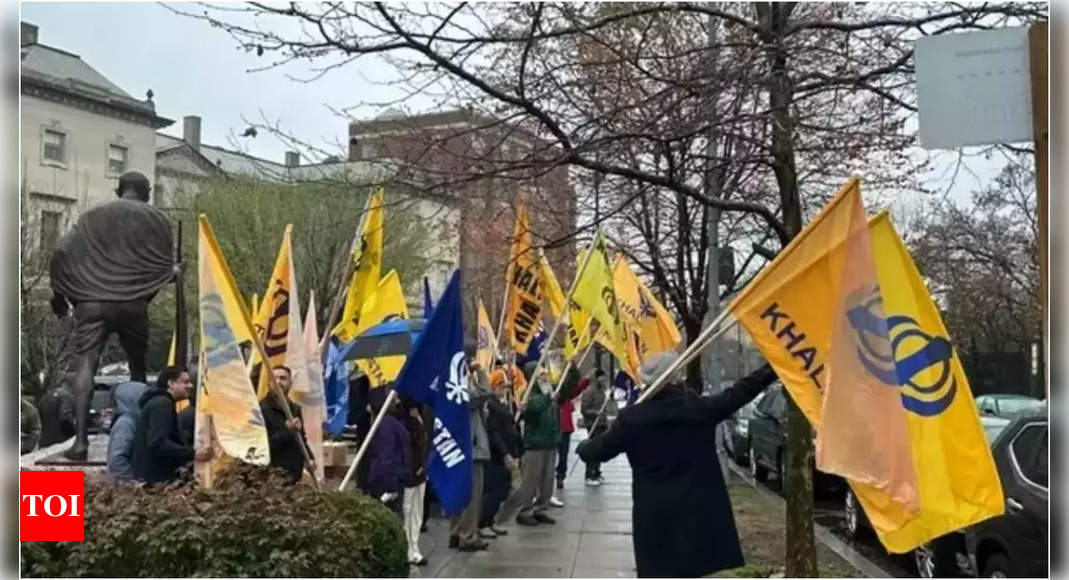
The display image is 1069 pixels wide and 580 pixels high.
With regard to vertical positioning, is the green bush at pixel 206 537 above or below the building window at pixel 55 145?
below

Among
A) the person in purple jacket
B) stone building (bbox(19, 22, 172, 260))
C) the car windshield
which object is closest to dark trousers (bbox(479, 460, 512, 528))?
the person in purple jacket

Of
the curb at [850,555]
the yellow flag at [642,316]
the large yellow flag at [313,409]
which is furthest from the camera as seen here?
the yellow flag at [642,316]

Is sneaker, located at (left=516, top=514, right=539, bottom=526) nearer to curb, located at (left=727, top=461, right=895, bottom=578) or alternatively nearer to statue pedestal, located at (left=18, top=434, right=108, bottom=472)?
curb, located at (left=727, top=461, right=895, bottom=578)

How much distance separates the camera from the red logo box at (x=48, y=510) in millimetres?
5902

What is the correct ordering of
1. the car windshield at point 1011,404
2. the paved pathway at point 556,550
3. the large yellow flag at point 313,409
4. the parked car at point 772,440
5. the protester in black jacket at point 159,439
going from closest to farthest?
the protester in black jacket at point 159,439, the large yellow flag at point 313,409, the paved pathway at point 556,550, the parked car at point 772,440, the car windshield at point 1011,404

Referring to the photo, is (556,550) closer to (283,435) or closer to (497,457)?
(497,457)

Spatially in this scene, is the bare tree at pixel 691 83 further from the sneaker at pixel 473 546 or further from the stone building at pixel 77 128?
the stone building at pixel 77 128

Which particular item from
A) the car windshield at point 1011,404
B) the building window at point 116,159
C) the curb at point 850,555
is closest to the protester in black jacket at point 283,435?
the curb at point 850,555

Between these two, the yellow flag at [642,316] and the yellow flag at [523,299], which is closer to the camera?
the yellow flag at [523,299]

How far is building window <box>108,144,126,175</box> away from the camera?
155 feet

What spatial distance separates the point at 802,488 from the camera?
800 cm

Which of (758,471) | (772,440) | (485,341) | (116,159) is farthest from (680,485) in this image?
(116,159)

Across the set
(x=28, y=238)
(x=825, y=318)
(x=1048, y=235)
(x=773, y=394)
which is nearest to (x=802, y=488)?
(x=825, y=318)

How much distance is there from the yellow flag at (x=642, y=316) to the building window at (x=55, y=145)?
37.1 meters
